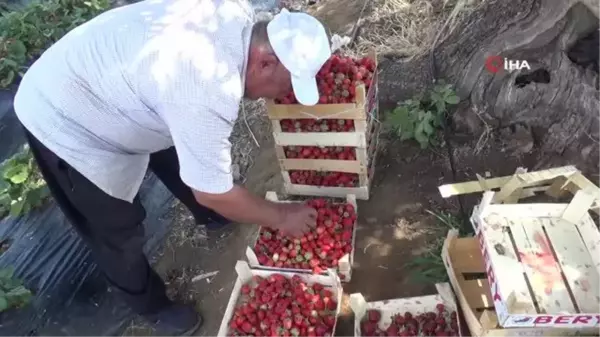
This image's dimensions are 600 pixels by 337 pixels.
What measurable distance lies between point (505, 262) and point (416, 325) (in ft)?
1.82

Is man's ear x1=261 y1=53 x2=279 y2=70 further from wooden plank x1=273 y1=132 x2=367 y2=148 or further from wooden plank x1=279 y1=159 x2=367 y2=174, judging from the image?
wooden plank x1=279 y1=159 x2=367 y2=174

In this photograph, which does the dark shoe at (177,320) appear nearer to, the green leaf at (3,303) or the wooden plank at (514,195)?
the green leaf at (3,303)

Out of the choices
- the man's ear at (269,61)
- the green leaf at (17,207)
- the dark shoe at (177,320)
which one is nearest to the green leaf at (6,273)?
the green leaf at (17,207)

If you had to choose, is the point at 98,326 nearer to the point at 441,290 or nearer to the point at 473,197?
the point at 441,290

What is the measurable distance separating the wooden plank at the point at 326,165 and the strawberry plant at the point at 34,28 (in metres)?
3.17

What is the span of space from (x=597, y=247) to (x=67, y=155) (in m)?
2.18

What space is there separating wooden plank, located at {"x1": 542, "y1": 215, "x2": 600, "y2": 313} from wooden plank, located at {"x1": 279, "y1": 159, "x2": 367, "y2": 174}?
112 centimetres

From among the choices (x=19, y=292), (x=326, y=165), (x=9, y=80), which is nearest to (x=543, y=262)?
(x=326, y=165)

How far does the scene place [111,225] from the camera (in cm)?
249

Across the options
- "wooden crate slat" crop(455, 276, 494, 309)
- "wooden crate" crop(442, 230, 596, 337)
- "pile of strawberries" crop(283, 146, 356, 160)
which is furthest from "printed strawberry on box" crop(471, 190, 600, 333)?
"pile of strawberries" crop(283, 146, 356, 160)

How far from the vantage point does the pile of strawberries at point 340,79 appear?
9.37 feet

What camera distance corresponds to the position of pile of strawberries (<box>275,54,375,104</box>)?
286cm

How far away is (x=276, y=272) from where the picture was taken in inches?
111

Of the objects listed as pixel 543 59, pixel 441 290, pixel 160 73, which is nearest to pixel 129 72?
pixel 160 73
